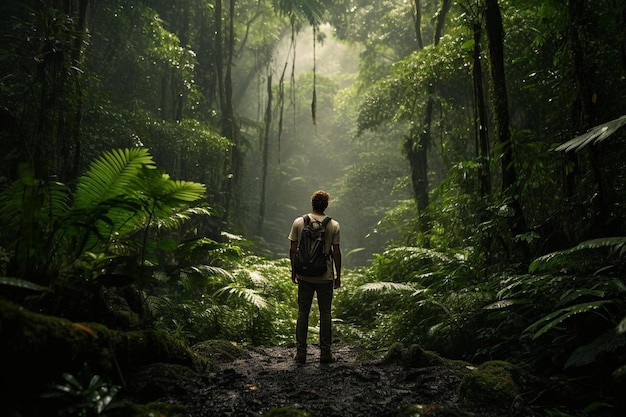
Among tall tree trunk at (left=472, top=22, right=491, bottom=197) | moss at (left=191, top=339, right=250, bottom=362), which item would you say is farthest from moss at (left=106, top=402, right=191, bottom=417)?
tall tree trunk at (left=472, top=22, right=491, bottom=197)

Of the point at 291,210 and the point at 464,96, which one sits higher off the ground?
the point at 291,210

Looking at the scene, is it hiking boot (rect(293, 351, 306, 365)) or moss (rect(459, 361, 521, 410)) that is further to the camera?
hiking boot (rect(293, 351, 306, 365))

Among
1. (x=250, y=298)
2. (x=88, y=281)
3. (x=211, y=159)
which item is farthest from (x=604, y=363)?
(x=211, y=159)

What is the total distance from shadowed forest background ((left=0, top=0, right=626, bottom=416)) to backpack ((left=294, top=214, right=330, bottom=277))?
1187mm

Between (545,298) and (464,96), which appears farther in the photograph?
(464,96)

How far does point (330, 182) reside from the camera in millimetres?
44094

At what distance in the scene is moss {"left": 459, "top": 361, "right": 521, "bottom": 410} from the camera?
9.12 ft

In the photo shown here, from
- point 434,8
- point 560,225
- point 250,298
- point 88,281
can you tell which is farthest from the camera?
point 434,8

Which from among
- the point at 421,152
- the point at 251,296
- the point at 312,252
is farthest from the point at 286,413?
the point at 421,152

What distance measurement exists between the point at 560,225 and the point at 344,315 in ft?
15.5

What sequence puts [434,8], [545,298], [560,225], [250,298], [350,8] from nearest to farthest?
[545,298] < [560,225] < [250,298] < [434,8] < [350,8]

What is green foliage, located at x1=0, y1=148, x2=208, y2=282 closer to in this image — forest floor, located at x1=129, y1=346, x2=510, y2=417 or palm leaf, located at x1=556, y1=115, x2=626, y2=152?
forest floor, located at x1=129, y1=346, x2=510, y2=417

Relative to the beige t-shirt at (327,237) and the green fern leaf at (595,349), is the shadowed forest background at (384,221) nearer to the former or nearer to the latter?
the green fern leaf at (595,349)

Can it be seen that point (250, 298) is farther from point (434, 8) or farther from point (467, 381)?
point (434, 8)
